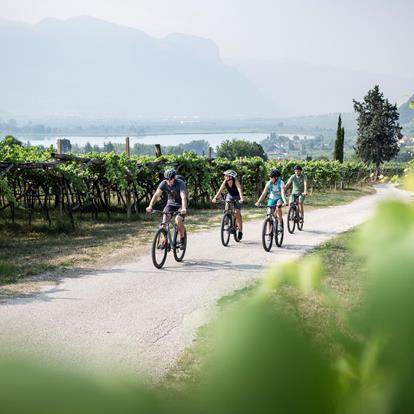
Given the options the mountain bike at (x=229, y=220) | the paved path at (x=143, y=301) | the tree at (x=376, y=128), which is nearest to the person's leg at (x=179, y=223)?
the paved path at (x=143, y=301)

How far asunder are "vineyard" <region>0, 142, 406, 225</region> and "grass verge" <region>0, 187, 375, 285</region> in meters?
0.62

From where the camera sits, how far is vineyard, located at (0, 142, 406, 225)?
56.5ft

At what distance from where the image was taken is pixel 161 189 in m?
10.7

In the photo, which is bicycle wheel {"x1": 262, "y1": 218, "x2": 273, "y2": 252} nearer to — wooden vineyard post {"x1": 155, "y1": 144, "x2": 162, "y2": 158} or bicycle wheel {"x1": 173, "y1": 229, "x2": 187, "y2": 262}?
bicycle wheel {"x1": 173, "y1": 229, "x2": 187, "y2": 262}

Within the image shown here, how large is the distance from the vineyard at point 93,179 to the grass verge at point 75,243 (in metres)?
0.62

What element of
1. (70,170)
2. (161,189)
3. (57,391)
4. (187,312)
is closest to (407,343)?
(57,391)

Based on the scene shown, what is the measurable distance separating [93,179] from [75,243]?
25.0ft

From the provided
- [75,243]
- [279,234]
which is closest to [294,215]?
[279,234]

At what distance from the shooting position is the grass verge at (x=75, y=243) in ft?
35.7

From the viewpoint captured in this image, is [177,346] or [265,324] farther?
[177,346]

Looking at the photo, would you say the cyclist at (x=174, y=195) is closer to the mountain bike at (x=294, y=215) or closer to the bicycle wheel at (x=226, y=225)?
the bicycle wheel at (x=226, y=225)

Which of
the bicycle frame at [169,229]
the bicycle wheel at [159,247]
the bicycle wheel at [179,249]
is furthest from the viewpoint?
the bicycle wheel at [179,249]

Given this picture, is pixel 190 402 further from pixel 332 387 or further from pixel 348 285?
pixel 348 285

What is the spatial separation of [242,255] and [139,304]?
13.9 ft
